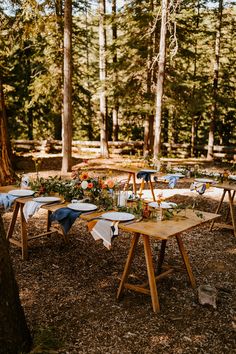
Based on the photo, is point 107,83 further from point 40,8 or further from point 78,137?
point 78,137

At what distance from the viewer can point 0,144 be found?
8555mm

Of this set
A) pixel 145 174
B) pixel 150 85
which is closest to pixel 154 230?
pixel 145 174

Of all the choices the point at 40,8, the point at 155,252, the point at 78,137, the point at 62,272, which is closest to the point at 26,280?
the point at 62,272

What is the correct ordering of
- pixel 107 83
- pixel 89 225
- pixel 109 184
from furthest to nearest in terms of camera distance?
pixel 107 83
pixel 109 184
pixel 89 225

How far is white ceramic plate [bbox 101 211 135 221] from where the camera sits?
144 inches

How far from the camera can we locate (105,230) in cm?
353

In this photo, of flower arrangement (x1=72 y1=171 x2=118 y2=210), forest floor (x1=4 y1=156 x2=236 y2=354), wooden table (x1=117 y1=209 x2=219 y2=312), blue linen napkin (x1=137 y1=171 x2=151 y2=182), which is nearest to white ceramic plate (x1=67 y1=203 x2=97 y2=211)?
flower arrangement (x1=72 y1=171 x2=118 y2=210)

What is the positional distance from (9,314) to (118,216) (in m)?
1.59

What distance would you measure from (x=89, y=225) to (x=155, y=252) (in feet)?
6.94

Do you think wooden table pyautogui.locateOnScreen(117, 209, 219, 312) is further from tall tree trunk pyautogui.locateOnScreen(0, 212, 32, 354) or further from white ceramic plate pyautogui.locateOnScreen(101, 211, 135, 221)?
tall tree trunk pyautogui.locateOnScreen(0, 212, 32, 354)

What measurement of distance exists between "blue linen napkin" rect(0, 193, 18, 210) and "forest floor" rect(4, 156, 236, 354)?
87 centimetres

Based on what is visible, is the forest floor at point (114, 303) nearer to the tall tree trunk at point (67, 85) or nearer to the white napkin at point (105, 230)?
the white napkin at point (105, 230)

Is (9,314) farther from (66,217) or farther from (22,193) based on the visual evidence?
(22,193)

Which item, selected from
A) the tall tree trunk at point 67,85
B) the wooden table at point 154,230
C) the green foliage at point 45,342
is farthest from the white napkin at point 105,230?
the tall tree trunk at point 67,85
